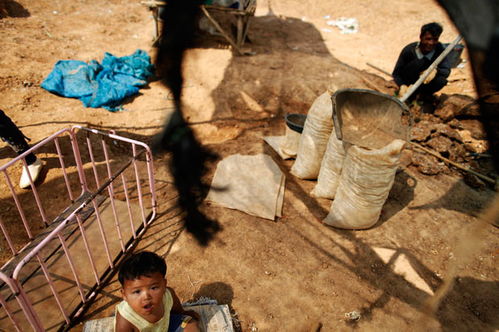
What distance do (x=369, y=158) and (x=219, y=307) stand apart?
1912 mm

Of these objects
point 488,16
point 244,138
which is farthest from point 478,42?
point 244,138

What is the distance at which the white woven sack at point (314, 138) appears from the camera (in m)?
3.30

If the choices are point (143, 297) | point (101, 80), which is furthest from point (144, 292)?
point (101, 80)

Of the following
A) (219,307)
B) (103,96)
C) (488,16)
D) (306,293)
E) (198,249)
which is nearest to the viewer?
(488,16)

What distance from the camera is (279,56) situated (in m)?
7.98

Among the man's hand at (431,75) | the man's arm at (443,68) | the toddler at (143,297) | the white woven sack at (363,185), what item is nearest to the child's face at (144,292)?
the toddler at (143,297)

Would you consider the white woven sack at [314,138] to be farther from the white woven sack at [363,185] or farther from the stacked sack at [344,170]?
the white woven sack at [363,185]

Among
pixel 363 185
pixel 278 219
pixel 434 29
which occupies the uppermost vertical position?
pixel 434 29

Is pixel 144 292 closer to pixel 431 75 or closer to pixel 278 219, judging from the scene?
pixel 278 219

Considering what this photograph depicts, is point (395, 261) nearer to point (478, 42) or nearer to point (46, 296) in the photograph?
point (478, 42)

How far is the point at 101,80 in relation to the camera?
571 centimetres

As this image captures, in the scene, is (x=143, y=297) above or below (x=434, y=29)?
below

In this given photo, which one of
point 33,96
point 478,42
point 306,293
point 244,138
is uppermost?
point 478,42

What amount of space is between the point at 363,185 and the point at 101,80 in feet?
17.7
